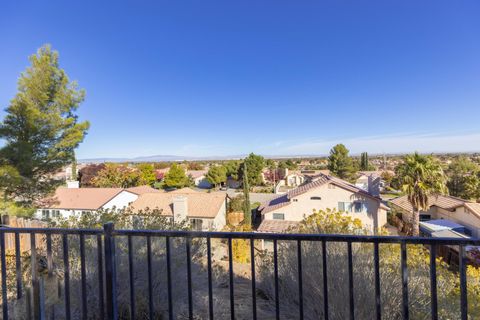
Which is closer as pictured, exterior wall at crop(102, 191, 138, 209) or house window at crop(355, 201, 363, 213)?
house window at crop(355, 201, 363, 213)

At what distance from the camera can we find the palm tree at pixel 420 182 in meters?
13.7

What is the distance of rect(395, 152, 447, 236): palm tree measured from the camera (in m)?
13.7

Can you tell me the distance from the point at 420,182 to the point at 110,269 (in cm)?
1613

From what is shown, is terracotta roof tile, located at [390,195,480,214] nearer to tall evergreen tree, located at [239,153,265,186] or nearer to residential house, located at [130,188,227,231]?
residential house, located at [130,188,227,231]

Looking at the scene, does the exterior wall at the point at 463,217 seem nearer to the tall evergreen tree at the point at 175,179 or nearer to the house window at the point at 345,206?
the house window at the point at 345,206

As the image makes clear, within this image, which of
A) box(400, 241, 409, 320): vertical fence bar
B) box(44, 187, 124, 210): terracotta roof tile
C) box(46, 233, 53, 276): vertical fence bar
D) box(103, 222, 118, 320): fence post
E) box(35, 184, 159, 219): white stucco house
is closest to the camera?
box(400, 241, 409, 320): vertical fence bar

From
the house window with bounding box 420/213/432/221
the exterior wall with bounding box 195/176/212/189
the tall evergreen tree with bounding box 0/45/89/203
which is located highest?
the tall evergreen tree with bounding box 0/45/89/203

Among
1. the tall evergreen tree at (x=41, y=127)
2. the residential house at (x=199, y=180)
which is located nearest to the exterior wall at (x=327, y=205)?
the tall evergreen tree at (x=41, y=127)

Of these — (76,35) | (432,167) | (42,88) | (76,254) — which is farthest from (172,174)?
(76,254)

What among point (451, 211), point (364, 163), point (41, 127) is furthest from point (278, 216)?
point (364, 163)

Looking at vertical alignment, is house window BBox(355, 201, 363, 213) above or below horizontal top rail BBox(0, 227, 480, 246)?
below

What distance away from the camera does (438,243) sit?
4.66ft

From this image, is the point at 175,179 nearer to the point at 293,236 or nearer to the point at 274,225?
the point at 274,225

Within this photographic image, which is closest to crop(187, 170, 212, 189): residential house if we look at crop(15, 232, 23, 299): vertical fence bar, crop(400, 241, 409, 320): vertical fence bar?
crop(15, 232, 23, 299): vertical fence bar
